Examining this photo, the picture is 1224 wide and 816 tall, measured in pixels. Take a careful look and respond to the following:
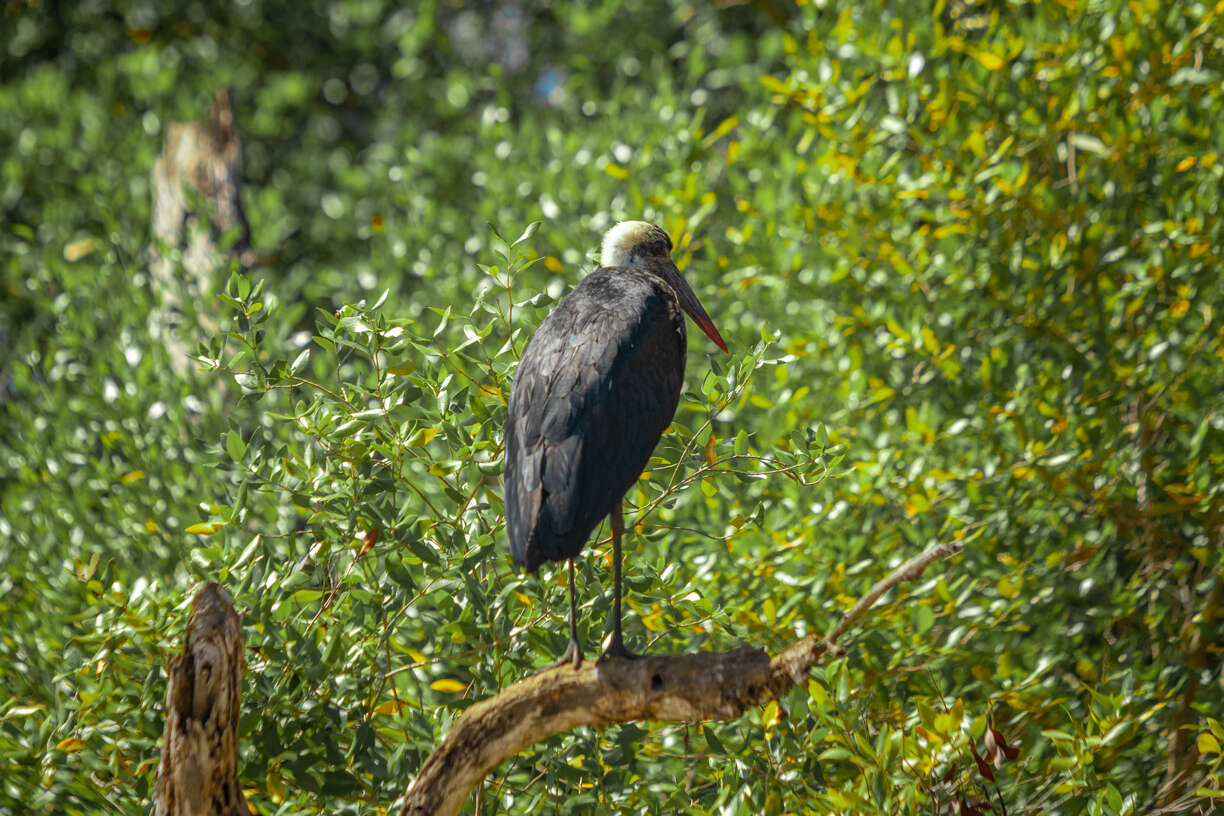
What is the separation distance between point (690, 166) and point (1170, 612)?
3.21 m

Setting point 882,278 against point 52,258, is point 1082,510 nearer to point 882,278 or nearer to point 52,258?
point 882,278

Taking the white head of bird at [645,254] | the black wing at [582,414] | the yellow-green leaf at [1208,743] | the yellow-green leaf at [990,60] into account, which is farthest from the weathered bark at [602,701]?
the yellow-green leaf at [990,60]

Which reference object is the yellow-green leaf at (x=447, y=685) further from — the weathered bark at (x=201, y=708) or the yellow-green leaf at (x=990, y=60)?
the yellow-green leaf at (x=990, y=60)

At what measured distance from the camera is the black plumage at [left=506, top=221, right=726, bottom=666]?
325 cm

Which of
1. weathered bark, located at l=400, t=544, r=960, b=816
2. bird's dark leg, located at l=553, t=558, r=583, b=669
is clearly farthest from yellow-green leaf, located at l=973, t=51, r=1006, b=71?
bird's dark leg, located at l=553, t=558, r=583, b=669

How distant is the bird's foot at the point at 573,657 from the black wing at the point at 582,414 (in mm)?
309

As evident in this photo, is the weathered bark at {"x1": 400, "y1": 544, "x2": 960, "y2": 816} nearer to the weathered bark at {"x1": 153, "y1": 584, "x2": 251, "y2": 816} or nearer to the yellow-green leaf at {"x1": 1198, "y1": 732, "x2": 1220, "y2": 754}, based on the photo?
the weathered bark at {"x1": 153, "y1": 584, "x2": 251, "y2": 816}

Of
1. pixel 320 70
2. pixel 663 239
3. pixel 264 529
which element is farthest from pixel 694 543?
pixel 320 70

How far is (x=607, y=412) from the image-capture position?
3.39m

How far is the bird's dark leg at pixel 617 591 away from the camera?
3.38m

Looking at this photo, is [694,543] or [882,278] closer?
[694,543]

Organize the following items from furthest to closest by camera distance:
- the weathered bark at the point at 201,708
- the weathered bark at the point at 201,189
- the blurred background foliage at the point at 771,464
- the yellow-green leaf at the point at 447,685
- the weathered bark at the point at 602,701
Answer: the weathered bark at the point at 201,189, the yellow-green leaf at the point at 447,685, the blurred background foliage at the point at 771,464, the weathered bark at the point at 602,701, the weathered bark at the point at 201,708

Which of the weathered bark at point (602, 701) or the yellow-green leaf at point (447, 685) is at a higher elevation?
the weathered bark at point (602, 701)

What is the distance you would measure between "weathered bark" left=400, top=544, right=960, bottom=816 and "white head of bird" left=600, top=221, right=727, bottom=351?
4.91 feet
